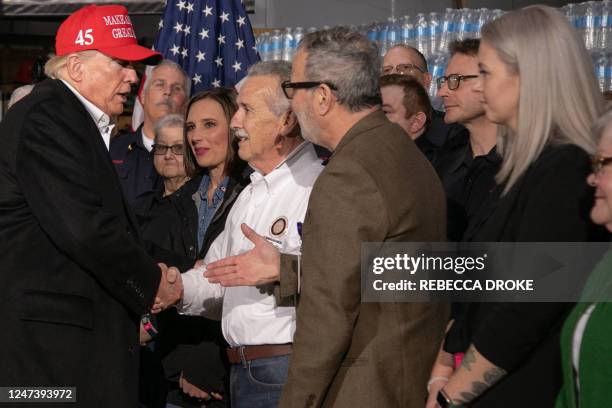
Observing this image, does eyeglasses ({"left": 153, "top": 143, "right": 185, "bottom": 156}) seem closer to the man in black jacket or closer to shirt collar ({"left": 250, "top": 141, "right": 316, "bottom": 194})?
the man in black jacket

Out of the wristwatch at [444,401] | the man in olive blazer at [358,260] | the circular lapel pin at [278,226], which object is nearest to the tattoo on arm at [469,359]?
the wristwatch at [444,401]

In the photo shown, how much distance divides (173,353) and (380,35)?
4991 millimetres

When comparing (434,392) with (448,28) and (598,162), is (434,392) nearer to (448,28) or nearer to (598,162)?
(598,162)

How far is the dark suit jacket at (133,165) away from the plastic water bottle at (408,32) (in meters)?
3.11

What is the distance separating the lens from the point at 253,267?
10.6ft

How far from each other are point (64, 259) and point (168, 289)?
0.56 metres

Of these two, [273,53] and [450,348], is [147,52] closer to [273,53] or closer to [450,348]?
[450,348]

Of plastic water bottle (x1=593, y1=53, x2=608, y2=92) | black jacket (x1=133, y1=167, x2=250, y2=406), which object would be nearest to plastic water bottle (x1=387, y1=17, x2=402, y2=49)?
plastic water bottle (x1=593, y1=53, x2=608, y2=92)

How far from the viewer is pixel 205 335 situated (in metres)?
4.48

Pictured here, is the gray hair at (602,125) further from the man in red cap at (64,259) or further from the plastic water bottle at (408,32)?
the plastic water bottle at (408,32)

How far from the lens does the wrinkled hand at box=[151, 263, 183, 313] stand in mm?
3842

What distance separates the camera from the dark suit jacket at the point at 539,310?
2471 millimetres

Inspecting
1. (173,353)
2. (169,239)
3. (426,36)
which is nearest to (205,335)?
(173,353)

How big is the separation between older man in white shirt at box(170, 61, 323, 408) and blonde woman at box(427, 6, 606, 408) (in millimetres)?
933
